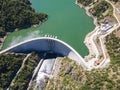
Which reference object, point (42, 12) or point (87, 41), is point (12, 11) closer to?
point (42, 12)

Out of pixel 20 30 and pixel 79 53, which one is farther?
pixel 20 30

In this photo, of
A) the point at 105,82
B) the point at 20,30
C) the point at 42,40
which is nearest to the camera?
the point at 105,82

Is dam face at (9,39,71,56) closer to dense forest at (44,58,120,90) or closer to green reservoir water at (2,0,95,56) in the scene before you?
green reservoir water at (2,0,95,56)

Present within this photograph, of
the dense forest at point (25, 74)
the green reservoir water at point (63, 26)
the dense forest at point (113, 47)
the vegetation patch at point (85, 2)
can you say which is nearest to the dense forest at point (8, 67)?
the dense forest at point (25, 74)

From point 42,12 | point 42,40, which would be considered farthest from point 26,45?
point 42,12

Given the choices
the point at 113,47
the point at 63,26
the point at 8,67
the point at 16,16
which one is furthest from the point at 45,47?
the point at 113,47

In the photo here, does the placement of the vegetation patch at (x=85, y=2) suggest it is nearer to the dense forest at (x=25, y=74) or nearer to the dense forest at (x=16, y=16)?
the dense forest at (x=16, y=16)

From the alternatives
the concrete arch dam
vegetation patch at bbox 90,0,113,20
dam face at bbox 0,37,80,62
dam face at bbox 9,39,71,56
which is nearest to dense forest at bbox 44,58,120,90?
the concrete arch dam
